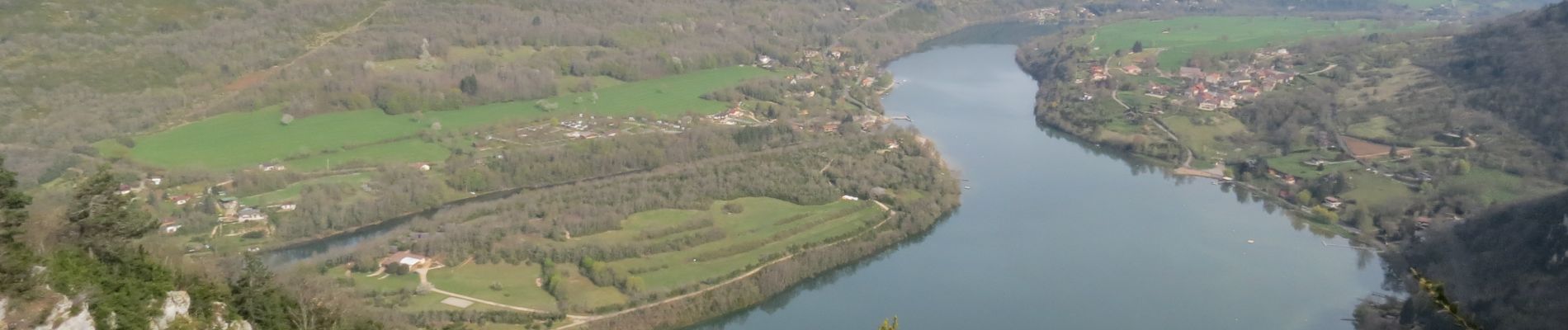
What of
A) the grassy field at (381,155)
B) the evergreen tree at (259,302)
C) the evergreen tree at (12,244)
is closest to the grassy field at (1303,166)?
the grassy field at (381,155)

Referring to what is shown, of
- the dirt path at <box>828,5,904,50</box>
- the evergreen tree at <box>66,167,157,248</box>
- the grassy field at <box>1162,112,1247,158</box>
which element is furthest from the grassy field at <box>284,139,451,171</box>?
the dirt path at <box>828,5,904,50</box>

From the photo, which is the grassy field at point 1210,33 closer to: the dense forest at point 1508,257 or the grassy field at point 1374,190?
the dense forest at point 1508,257

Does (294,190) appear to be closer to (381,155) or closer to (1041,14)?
(381,155)

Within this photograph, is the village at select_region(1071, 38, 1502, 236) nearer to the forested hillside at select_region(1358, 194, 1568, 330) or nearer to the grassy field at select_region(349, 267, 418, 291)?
the forested hillside at select_region(1358, 194, 1568, 330)

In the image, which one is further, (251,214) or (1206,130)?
(1206,130)

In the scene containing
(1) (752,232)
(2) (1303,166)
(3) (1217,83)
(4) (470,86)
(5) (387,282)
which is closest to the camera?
(5) (387,282)

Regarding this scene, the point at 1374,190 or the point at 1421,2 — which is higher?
the point at 1421,2

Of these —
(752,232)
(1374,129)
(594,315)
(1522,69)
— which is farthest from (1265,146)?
(594,315)
